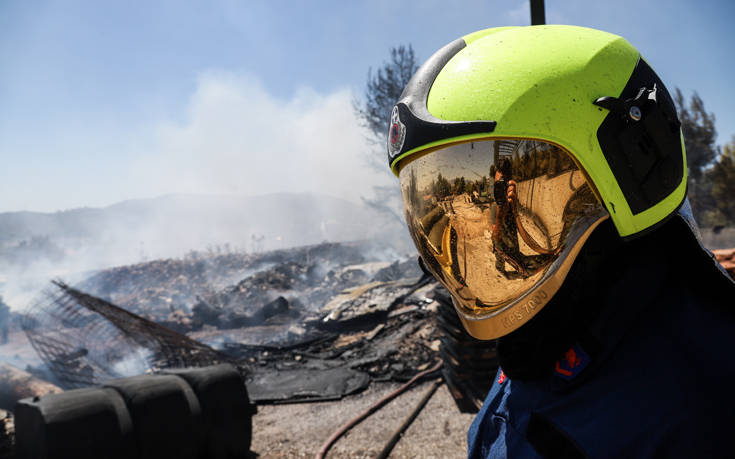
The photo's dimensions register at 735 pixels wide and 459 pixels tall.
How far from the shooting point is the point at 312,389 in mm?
5891

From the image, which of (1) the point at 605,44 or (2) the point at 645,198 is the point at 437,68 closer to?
(1) the point at 605,44

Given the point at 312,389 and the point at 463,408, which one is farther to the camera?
the point at 312,389

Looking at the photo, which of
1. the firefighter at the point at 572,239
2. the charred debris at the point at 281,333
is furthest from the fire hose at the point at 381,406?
the firefighter at the point at 572,239

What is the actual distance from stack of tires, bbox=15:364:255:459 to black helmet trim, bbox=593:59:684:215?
3477 millimetres

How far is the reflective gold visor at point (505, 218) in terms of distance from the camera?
0.92 meters

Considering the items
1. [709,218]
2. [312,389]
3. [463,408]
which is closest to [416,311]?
[312,389]

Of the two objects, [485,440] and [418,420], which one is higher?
[485,440]

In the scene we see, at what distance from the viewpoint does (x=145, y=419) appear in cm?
293

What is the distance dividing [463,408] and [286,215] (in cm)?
6212

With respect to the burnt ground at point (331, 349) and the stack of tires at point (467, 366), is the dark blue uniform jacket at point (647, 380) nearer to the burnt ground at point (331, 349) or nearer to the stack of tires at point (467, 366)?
the burnt ground at point (331, 349)

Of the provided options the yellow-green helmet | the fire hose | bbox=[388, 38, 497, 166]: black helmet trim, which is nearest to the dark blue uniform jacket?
the yellow-green helmet

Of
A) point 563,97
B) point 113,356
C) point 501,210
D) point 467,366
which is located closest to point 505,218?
point 501,210

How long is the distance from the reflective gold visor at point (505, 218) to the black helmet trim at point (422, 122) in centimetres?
5

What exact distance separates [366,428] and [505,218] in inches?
156
